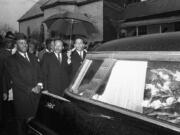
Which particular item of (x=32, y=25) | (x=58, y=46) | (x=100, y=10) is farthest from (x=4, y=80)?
(x=32, y=25)

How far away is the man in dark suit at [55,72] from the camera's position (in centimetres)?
536

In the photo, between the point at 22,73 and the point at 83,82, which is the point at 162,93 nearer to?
the point at 83,82

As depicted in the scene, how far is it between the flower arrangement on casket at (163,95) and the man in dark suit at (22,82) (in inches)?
127

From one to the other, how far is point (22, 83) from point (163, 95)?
3.37 m

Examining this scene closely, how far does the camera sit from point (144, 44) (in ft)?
7.60

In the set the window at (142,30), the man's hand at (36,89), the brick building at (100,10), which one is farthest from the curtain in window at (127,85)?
the brick building at (100,10)

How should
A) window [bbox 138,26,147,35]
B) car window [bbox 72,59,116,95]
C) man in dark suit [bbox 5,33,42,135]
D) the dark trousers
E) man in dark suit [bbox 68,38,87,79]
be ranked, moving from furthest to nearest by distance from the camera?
window [bbox 138,26,147,35], the dark trousers, man in dark suit [bbox 68,38,87,79], man in dark suit [bbox 5,33,42,135], car window [bbox 72,59,116,95]

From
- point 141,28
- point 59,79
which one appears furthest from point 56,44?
point 141,28

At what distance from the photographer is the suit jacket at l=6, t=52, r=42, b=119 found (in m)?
4.97

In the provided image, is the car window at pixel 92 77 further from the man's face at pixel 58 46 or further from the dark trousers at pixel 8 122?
the dark trousers at pixel 8 122

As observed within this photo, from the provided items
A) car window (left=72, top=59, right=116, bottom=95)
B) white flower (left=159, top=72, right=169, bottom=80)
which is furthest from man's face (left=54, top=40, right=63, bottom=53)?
white flower (left=159, top=72, right=169, bottom=80)

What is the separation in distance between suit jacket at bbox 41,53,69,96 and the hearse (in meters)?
2.46

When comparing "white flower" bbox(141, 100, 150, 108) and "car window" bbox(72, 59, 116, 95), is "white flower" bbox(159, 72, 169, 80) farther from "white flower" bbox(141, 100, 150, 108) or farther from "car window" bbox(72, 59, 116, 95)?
"car window" bbox(72, 59, 116, 95)

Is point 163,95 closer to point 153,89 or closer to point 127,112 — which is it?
point 153,89
